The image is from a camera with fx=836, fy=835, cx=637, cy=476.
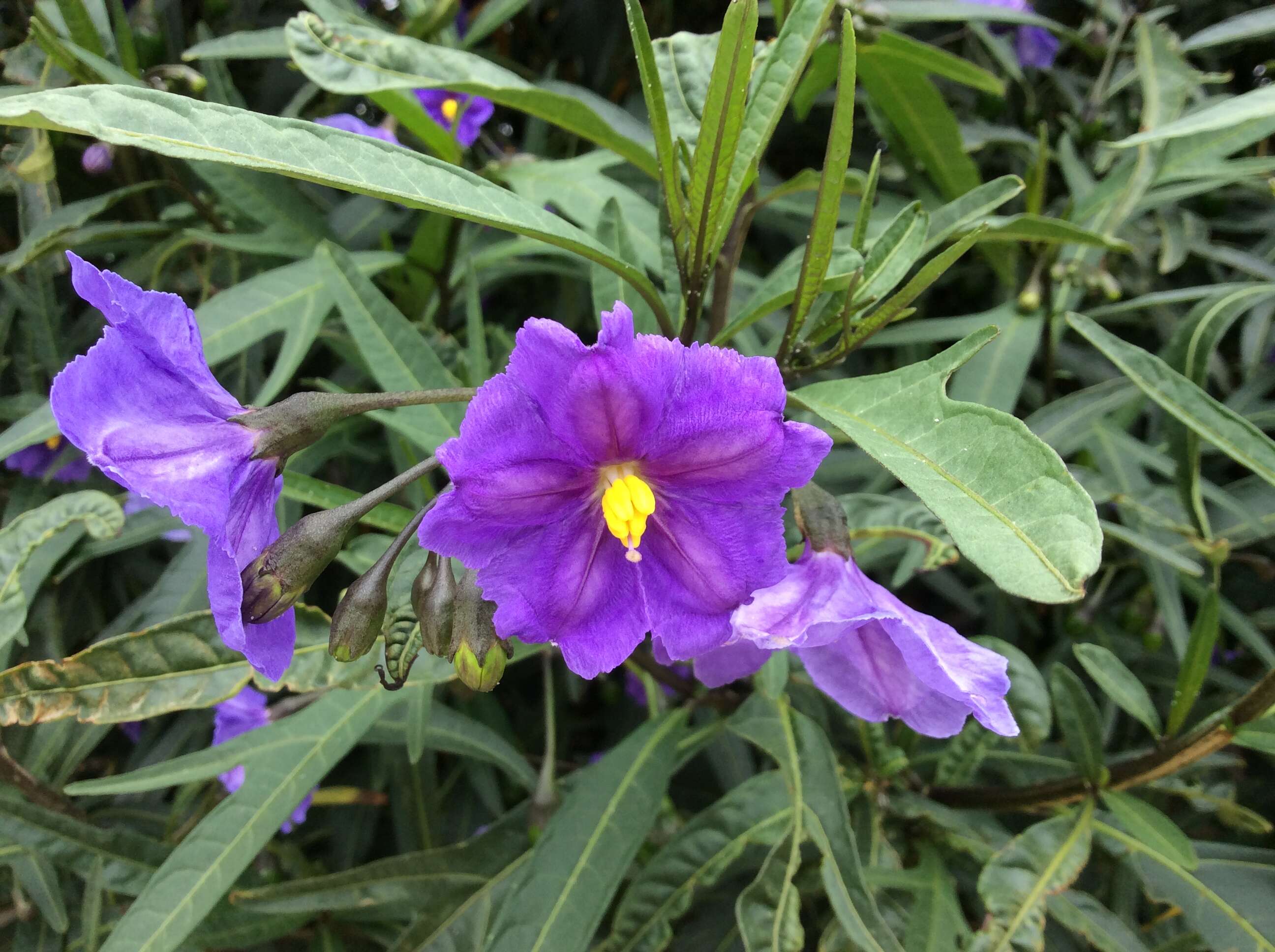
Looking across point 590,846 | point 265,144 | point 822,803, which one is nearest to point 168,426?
point 265,144

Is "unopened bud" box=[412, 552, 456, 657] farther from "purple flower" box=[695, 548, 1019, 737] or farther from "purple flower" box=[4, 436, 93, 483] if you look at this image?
"purple flower" box=[4, 436, 93, 483]

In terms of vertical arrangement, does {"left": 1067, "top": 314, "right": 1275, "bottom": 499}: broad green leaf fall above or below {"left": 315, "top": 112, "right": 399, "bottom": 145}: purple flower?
below

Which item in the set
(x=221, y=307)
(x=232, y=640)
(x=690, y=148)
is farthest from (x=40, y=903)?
(x=690, y=148)

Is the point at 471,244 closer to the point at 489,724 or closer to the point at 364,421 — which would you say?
the point at 364,421

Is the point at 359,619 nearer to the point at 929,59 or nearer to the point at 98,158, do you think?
the point at 929,59

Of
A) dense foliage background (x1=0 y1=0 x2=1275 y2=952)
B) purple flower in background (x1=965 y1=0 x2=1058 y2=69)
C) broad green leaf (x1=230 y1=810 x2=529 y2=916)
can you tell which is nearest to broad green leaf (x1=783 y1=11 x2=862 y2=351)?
dense foliage background (x1=0 y1=0 x2=1275 y2=952)

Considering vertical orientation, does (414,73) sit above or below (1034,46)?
above
